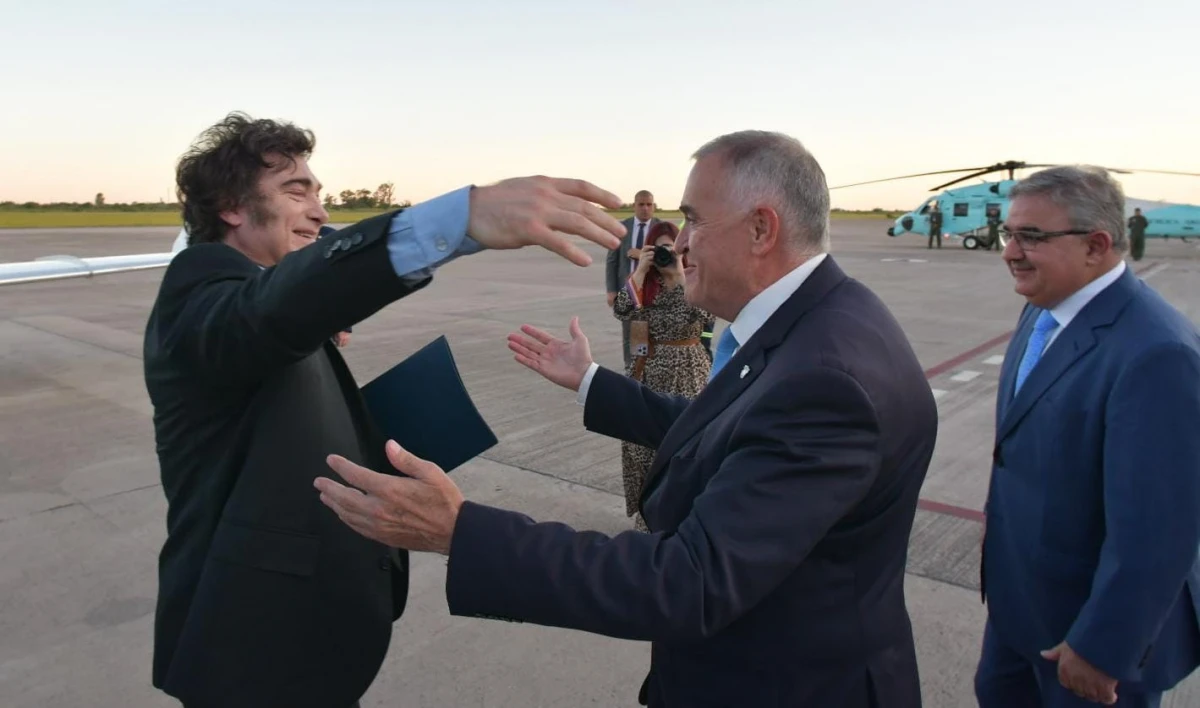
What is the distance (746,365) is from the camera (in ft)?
5.08

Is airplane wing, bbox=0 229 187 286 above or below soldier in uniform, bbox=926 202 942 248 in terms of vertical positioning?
above

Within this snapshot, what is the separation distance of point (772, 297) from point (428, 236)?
0.79 metres

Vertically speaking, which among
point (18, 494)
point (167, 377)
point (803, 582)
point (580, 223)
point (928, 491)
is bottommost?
point (928, 491)

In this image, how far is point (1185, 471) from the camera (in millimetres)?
1816

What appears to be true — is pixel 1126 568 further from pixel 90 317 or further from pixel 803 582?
pixel 90 317

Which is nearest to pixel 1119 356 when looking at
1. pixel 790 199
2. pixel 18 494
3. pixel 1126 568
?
pixel 1126 568

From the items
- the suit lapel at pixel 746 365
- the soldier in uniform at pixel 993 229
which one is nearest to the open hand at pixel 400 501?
the suit lapel at pixel 746 365

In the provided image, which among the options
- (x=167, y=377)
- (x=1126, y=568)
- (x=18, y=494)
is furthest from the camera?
(x=18, y=494)

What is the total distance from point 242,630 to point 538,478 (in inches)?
146

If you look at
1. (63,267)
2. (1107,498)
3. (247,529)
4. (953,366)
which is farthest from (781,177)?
(63,267)

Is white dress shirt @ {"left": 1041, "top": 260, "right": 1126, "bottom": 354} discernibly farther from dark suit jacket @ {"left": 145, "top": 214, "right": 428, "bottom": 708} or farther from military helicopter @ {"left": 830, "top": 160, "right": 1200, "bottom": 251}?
military helicopter @ {"left": 830, "top": 160, "right": 1200, "bottom": 251}

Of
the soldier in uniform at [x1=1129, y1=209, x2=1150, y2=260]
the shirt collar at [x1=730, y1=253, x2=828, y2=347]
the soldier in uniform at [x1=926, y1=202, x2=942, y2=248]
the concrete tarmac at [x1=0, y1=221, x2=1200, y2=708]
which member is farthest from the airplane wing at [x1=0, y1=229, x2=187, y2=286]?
the soldier in uniform at [x1=926, y1=202, x2=942, y2=248]

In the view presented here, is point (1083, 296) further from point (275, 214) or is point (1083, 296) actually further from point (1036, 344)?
point (275, 214)

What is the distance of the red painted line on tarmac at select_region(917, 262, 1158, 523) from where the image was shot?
15.5 ft
